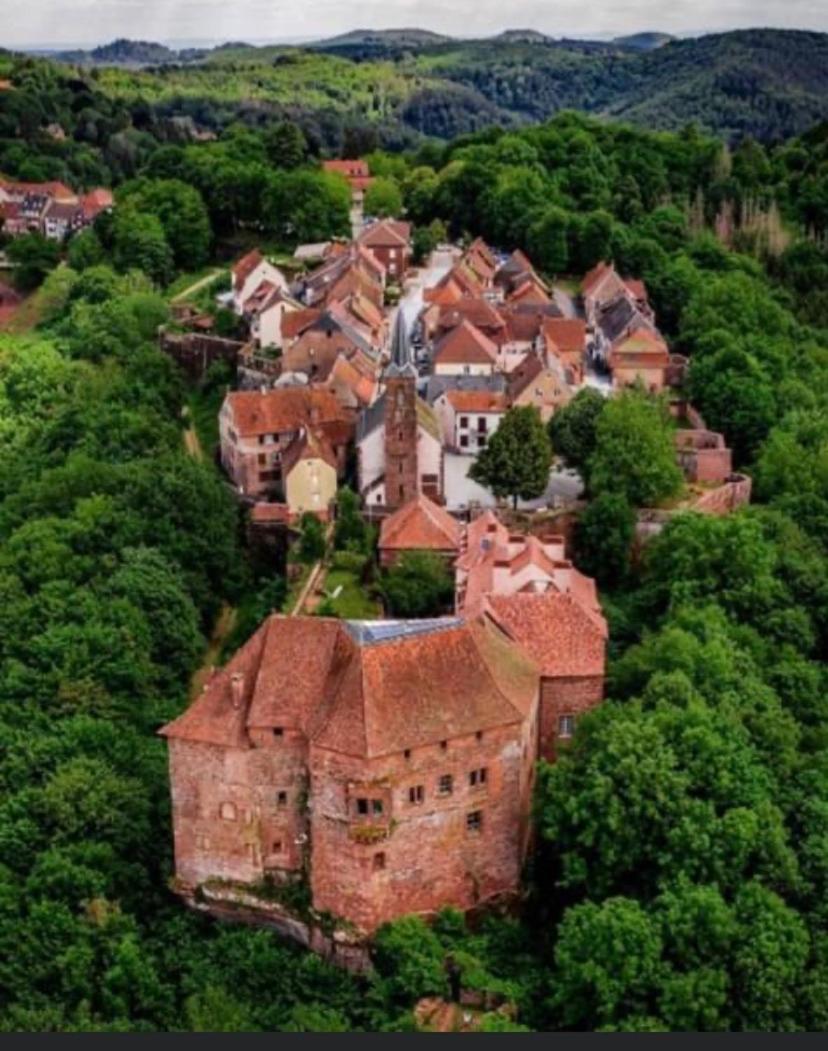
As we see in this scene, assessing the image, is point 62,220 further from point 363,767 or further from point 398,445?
point 363,767

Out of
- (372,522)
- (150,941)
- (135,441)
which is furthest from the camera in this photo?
(135,441)

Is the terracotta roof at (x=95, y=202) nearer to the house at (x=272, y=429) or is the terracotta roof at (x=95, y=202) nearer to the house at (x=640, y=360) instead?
the house at (x=640, y=360)

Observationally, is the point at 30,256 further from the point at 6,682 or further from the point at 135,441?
Result: the point at 6,682

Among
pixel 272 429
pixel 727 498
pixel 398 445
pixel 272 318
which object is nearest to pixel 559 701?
pixel 398 445

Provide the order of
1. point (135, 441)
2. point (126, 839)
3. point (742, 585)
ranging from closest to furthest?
point (126, 839) → point (742, 585) → point (135, 441)

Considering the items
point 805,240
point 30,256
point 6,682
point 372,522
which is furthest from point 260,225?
point 6,682

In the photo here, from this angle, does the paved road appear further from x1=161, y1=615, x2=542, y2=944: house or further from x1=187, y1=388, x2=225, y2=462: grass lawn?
x1=161, y1=615, x2=542, y2=944: house

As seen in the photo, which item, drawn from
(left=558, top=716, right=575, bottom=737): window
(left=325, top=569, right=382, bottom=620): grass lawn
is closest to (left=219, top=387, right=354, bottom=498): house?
(left=325, top=569, right=382, bottom=620): grass lawn
